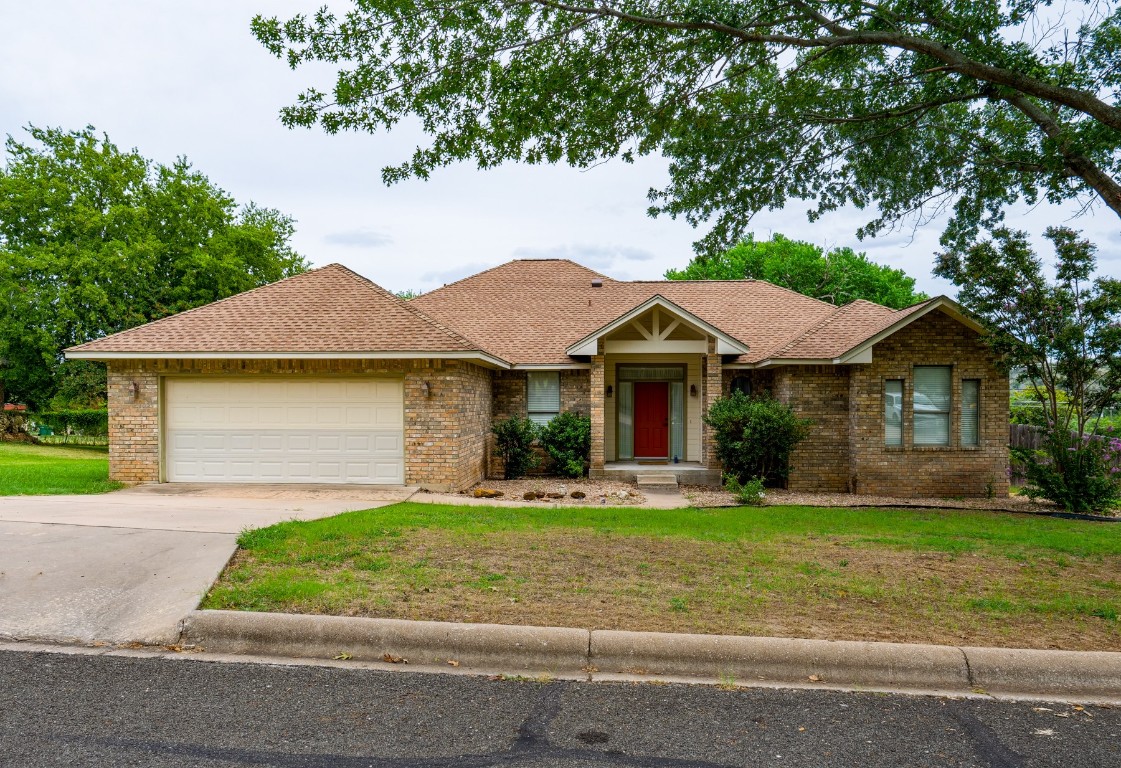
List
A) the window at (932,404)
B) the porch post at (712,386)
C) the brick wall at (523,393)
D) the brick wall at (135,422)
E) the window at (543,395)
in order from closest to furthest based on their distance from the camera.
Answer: the brick wall at (135,422)
the window at (932,404)
the porch post at (712,386)
the brick wall at (523,393)
the window at (543,395)

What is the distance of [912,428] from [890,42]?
872 cm

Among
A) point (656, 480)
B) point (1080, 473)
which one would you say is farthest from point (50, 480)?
point (1080, 473)

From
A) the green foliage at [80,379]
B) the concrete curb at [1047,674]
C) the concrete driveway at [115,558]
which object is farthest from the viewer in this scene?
the green foliage at [80,379]

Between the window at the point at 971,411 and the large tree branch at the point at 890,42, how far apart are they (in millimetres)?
7505

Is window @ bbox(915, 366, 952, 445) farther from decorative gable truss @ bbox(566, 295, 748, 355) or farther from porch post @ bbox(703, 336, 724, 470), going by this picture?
porch post @ bbox(703, 336, 724, 470)

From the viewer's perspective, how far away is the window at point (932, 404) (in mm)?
15000

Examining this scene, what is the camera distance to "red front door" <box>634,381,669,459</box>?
18203 millimetres

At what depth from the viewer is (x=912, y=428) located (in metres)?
15.0

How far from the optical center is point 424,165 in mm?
10023

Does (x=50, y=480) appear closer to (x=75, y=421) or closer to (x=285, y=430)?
(x=285, y=430)

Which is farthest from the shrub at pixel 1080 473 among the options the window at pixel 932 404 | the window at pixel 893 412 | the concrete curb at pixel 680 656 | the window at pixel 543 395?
the concrete curb at pixel 680 656

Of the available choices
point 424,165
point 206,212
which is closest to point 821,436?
point 424,165

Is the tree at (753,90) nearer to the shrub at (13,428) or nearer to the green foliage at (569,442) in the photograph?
the green foliage at (569,442)

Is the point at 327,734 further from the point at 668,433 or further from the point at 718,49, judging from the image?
Answer: the point at 668,433
